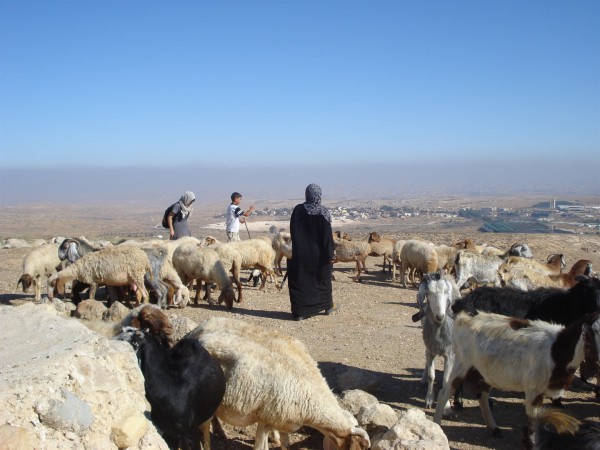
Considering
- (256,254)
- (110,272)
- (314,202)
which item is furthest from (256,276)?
(314,202)

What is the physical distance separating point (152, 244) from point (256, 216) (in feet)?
169

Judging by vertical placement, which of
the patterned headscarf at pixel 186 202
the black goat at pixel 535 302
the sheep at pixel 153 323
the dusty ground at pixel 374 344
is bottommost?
the dusty ground at pixel 374 344

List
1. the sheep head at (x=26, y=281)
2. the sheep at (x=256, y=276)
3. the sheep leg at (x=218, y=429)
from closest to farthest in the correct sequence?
the sheep leg at (x=218, y=429)
the sheep head at (x=26, y=281)
the sheep at (x=256, y=276)

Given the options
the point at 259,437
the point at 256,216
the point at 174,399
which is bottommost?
the point at 256,216

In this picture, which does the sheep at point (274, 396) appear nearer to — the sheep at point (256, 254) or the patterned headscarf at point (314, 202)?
the patterned headscarf at point (314, 202)

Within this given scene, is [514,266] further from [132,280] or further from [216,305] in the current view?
[132,280]

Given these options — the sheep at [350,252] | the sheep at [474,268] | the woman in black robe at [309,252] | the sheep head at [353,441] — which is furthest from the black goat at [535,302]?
the sheep at [350,252]

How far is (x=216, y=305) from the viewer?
11469mm

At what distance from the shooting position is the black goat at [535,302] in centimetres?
697

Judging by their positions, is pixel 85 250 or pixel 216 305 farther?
pixel 85 250

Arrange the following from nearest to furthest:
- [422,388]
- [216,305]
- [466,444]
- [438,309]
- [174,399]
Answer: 1. [174,399]
2. [466,444]
3. [438,309]
4. [422,388]
5. [216,305]

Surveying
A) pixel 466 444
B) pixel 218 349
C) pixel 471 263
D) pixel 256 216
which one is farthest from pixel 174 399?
pixel 256 216

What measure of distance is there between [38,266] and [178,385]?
30.9 ft

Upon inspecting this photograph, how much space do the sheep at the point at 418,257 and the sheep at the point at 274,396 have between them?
10027 mm
